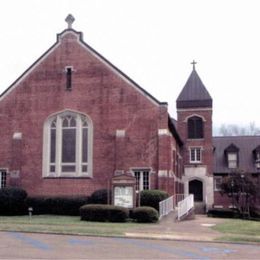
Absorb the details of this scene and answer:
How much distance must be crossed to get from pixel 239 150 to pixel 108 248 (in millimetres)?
41751

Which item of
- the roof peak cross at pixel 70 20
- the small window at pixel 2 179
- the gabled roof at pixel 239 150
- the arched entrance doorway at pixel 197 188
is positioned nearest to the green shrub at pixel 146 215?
the small window at pixel 2 179

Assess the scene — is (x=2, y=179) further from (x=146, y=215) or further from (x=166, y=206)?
(x=146, y=215)

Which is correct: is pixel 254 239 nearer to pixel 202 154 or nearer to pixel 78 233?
pixel 78 233

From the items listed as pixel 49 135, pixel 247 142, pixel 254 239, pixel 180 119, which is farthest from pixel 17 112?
pixel 247 142

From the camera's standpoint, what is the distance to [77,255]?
45.6 feet

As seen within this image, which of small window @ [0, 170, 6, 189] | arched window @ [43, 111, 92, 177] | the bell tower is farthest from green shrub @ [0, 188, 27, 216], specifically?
the bell tower

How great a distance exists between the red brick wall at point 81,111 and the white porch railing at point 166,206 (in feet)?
5.76

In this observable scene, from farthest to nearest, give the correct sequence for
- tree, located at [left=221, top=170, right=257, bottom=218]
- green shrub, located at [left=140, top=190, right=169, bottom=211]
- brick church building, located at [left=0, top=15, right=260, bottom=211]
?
tree, located at [left=221, top=170, right=257, bottom=218], brick church building, located at [left=0, top=15, right=260, bottom=211], green shrub, located at [left=140, top=190, right=169, bottom=211]

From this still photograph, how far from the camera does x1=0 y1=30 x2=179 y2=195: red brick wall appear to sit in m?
34.2

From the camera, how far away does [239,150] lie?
55.2m

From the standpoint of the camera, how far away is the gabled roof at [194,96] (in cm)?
4988

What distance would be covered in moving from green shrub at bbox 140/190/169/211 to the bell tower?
61.0ft

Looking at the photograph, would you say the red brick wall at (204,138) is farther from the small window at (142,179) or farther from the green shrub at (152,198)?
the green shrub at (152,198)

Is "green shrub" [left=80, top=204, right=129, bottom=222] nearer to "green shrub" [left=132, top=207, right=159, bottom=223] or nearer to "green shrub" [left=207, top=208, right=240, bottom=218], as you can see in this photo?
"green shrub" [left=132, top=207, right=159, bottom=223]
